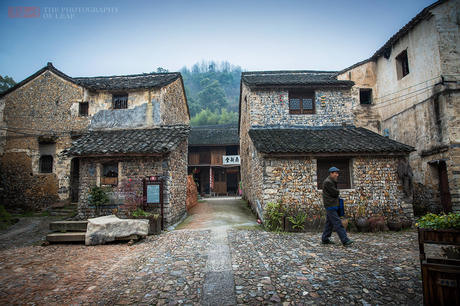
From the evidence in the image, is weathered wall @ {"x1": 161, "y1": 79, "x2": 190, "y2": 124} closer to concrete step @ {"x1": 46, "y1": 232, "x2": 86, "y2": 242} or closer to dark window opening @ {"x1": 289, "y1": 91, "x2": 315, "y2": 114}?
concrete step @ {"x1": 46, "y1": 232, "x2": 86, "y2": 242}

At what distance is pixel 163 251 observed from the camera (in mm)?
5438

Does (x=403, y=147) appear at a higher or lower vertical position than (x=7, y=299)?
higher

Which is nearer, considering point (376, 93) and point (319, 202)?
point (319, 202)

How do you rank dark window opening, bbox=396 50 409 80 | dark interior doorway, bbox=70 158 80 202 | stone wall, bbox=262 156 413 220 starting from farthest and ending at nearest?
dark interior doorway, bbox=70 158 80 202 → dark window opening, bbox=396 50 409 80 → stone wall, bbox=262 156 413 220

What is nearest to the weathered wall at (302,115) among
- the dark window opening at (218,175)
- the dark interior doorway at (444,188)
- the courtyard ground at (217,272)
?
the dark interior doorway at (444,188)

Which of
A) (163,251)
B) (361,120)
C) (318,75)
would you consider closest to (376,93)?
(361,120)

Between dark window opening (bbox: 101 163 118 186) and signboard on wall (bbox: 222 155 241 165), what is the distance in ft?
40.5

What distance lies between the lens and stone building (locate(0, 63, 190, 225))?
10.6 meters

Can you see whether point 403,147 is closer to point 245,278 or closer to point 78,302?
point 245,278

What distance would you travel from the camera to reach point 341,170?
8461 mm

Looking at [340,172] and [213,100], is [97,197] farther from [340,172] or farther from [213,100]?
[213,100]

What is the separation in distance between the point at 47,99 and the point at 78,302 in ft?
42.4

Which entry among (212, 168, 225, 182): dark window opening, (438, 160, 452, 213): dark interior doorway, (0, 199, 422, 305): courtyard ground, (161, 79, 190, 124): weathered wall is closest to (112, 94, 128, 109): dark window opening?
(161, 79, 190, 124): weathered wall

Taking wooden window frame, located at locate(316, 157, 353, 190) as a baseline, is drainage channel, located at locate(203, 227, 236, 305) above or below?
below
